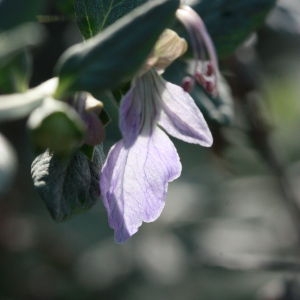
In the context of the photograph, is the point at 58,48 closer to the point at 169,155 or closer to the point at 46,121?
the point at 169,155

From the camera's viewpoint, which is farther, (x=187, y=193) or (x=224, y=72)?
(x=187, y=193)

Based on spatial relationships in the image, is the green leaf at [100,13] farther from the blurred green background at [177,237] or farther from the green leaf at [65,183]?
the blurred green background at [177,237]

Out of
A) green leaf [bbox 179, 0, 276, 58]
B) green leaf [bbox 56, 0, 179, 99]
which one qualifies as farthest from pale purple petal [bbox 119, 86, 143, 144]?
green leaf [bbox 179, 0, 276, 58]

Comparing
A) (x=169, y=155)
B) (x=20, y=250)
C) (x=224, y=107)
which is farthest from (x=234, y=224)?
(x=169, y=155)

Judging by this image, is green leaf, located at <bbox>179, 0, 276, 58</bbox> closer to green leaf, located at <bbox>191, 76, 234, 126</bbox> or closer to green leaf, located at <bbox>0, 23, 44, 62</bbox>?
green leaf, located at <bbox>191, 76, 234, 126</bbox>

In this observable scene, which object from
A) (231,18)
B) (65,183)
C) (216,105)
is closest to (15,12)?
(65,183)

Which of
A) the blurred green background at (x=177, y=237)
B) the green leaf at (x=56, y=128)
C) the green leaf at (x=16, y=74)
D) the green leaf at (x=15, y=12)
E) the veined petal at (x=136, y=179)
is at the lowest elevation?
Result: the blurred green background at (x=177, y=237)

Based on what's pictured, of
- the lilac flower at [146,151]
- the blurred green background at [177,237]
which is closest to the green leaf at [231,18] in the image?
the lilac flower at [146,151]

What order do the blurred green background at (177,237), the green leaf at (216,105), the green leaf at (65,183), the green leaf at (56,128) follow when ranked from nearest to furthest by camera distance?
the green leaf at (56,128)
the green leaf at (65,183)
the green leaf at (216,105)
the blurred green background at (177,237)
